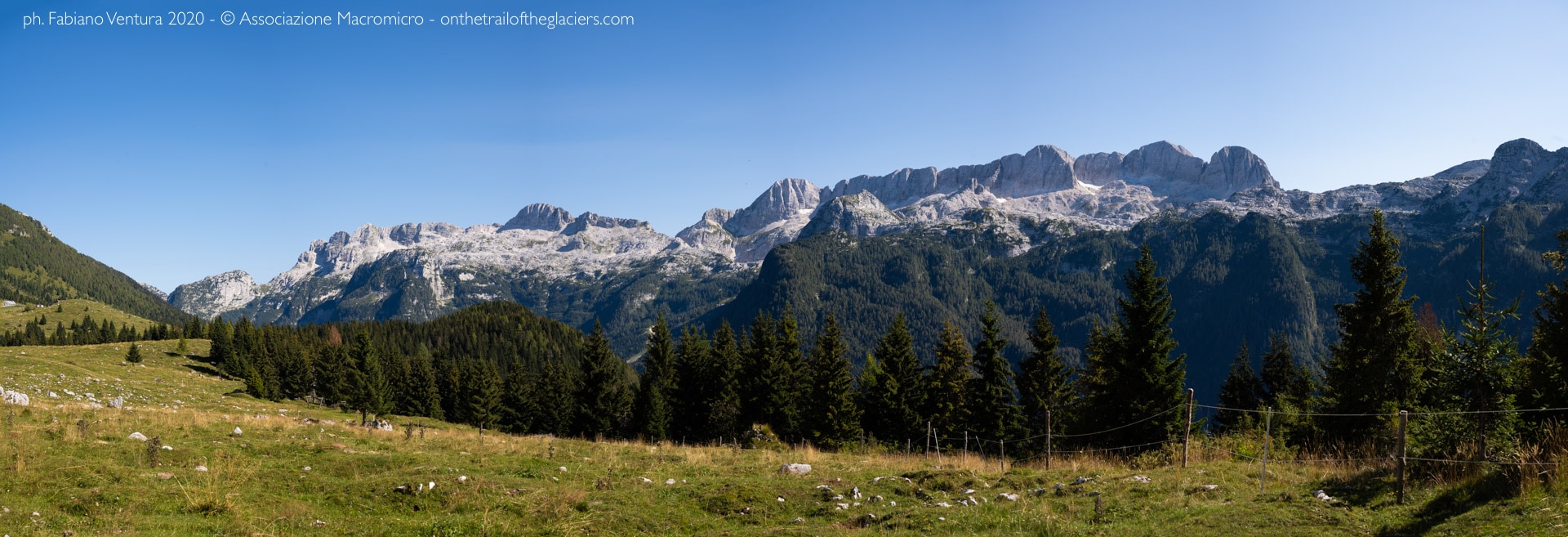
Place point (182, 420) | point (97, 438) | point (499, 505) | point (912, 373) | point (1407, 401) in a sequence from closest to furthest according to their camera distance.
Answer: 1. point (499, 505)
2. point (97, 438)
3. point (182, 420)
4. point (1407, 401)
5. point (912, 373)

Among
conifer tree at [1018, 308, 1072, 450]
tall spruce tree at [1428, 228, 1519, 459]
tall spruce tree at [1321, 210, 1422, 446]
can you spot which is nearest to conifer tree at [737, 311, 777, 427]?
conifer tree at [1018, 308, 1072, 450]

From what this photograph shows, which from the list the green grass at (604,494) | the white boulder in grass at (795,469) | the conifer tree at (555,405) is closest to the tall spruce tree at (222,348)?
the conifer tree at (555,405)

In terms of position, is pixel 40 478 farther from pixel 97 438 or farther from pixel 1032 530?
pixel 1032 530

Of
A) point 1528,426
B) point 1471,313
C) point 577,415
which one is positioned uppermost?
point 1471,313

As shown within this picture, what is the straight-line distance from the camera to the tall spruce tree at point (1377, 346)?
121 feet

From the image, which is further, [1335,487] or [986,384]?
[986,384]

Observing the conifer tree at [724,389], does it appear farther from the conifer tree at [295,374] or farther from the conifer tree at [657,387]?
the conifer tree at [295,374]

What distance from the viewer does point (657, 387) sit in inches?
3135

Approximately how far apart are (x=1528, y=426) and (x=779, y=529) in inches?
814

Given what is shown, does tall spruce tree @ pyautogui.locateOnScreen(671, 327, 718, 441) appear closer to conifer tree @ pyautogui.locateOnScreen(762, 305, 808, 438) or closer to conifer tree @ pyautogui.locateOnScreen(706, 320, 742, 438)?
conifer tree @ pyautogui.locateOnScreen(706, 320, 742, 438)

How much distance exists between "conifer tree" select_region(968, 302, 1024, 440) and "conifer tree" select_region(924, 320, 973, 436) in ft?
2.15

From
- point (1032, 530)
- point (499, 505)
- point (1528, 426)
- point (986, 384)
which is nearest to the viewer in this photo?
point (1032, 530)

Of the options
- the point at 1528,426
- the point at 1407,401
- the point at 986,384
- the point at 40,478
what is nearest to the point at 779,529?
the point at 40,478

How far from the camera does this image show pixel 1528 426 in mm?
20109
